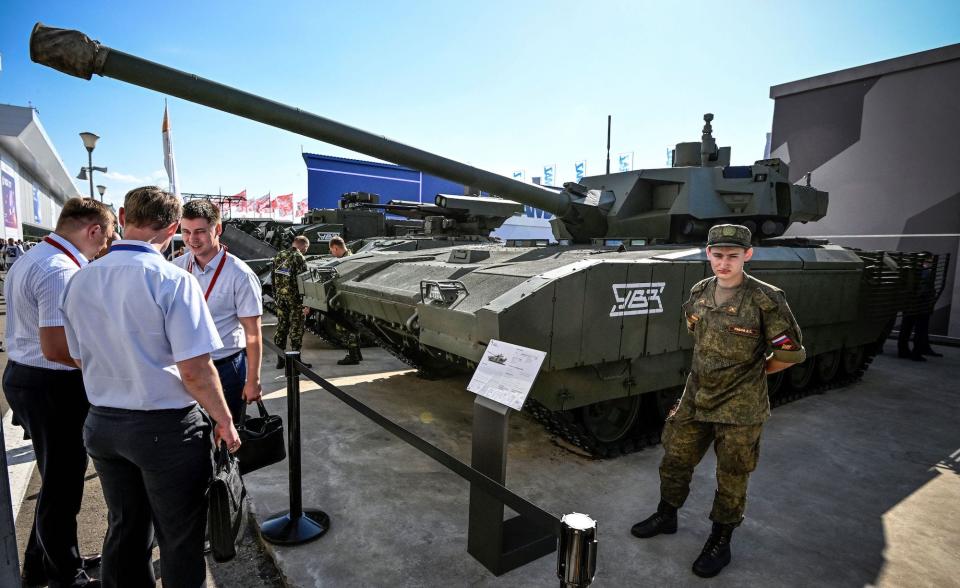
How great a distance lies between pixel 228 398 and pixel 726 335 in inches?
108

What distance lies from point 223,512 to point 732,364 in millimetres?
2518

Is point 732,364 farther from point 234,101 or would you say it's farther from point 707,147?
point 707,147

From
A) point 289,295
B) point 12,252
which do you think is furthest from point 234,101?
point 12,252

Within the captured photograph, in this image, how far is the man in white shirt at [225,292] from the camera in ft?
9.50

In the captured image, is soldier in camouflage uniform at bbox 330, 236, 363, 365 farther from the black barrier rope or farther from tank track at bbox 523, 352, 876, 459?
the black barrier rope

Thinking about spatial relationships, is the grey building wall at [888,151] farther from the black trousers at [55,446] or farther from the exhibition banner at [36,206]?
the exhibition banner at [36,206]

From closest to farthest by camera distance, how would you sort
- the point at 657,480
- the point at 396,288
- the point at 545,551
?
the point at 545,551
the point at 657,480
the point at 396,288

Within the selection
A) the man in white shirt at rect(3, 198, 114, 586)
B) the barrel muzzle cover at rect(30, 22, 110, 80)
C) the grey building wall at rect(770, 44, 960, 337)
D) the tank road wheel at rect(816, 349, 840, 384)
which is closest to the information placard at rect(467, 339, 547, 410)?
the man in white shirt at rect(3, 198, 114, 586)

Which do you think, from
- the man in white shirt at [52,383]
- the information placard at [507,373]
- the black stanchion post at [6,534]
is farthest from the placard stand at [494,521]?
the man in white shirt at [52,383]

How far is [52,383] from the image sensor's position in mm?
2482

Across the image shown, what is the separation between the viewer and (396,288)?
4930 mm

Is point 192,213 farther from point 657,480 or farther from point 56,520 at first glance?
point 657,480

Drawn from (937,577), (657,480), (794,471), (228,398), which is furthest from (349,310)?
(937,577)

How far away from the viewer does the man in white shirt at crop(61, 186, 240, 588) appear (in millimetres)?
1832
